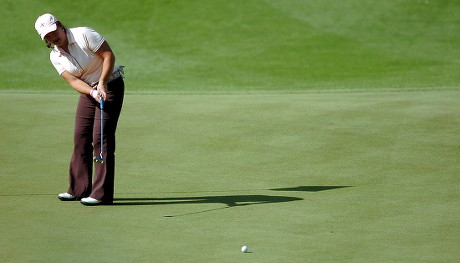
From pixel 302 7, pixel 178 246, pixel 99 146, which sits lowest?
pixel 178 246

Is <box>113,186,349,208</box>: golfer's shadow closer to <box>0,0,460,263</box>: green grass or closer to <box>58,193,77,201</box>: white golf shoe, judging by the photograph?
<box>0,0,460,263</box>: green grass

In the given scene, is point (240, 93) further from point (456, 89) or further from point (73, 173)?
point (73, 173)

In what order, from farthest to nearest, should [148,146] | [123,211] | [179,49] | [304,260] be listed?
[179,49] → [148,146] → [123,211] → [304,260]

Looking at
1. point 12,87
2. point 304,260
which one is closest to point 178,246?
point 304,260

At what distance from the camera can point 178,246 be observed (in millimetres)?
6855

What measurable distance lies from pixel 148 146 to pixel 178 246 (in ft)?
13.7

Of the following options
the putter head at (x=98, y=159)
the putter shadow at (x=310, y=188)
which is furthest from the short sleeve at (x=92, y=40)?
the putter shadow at (x=310, y=188)

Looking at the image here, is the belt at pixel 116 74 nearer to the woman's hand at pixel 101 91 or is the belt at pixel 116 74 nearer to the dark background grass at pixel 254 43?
the woman's hand at pixel 101 91

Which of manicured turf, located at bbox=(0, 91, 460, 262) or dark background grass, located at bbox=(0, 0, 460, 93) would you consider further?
dark background grass, located at bbox=(0, 0, 460, 93)

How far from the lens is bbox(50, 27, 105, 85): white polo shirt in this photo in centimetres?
827

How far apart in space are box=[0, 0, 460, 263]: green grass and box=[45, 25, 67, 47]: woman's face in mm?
1443

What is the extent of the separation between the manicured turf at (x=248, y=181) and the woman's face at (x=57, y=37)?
1443 mm

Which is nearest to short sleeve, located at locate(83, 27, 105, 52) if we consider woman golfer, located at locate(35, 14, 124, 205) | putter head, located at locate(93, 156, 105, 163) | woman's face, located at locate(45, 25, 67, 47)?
woman golfer, located at locate(35, 14, 124, 205)

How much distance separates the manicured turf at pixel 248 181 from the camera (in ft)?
22.6
